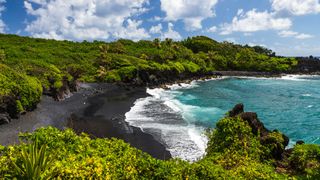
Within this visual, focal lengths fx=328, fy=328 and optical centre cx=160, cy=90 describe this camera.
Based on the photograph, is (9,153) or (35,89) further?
(35,89)

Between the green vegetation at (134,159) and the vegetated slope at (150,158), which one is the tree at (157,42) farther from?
the green vegetation at (134,159)

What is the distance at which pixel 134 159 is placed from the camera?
15297 mm

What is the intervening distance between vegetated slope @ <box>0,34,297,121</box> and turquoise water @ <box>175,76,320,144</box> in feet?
53.9

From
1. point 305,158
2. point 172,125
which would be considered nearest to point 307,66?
point 172,125

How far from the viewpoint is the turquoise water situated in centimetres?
4050

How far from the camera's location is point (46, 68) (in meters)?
56.9

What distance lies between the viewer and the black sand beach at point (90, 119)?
29.7 metres

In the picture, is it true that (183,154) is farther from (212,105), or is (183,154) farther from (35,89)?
(212,105)

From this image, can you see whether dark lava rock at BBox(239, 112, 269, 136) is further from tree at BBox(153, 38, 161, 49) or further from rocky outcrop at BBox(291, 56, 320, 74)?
rocky outcrop at BBox(291, 56, 320, 74)

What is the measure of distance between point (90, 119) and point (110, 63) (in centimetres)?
4744

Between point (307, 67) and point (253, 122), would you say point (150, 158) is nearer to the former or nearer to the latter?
point (253, 122)

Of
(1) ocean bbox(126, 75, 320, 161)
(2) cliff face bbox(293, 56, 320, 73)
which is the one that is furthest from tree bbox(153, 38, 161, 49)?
(2) cliff face bbox(293, 56, 320, 73)

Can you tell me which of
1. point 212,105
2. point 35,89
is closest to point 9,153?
point 35,89

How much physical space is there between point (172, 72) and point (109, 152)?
74.1 meters
